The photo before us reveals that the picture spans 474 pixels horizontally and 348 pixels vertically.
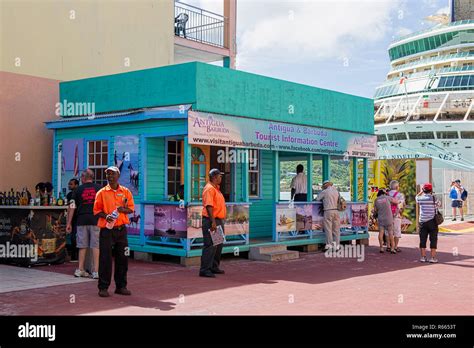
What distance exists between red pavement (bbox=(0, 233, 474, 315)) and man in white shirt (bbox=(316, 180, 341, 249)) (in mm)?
1957

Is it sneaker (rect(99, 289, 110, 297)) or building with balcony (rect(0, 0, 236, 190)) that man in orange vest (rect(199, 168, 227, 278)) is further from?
building with balcony (rect(0, 0, 236, 190))

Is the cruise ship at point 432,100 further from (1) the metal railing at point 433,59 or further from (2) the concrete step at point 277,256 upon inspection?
(2) the concrete step at point 277,256

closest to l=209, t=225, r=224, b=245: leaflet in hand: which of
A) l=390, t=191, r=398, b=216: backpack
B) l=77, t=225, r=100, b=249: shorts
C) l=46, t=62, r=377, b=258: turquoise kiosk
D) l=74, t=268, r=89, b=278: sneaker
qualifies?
l=46, t=62, r=377, b=258: turquoise kiosk

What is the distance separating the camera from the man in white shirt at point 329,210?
50.9 feet

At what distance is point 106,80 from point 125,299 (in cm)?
742

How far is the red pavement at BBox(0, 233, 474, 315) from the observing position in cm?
810

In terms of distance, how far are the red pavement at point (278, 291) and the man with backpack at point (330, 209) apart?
77.0 inches

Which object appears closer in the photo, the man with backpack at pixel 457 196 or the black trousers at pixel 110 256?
the black trousers at pixel 110 256

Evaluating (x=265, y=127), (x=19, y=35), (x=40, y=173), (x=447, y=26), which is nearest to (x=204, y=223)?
(x=265, y=127)

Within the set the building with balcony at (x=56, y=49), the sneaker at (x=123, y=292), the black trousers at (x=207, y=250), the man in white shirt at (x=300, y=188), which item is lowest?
the sneaker at (x=123, y=292)

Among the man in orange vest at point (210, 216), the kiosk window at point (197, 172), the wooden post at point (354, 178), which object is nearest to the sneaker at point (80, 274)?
the man in orange vest at point (210, 216)

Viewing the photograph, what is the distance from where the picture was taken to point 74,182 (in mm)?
12195

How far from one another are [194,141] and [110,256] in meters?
4.07

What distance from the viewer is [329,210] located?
15.5m
